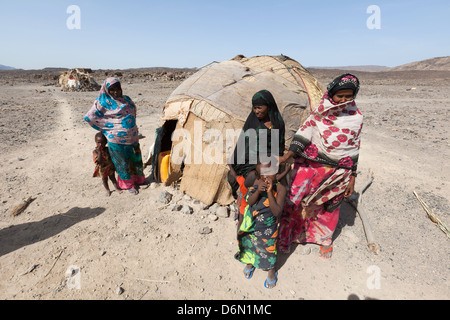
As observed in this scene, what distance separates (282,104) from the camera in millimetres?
3766

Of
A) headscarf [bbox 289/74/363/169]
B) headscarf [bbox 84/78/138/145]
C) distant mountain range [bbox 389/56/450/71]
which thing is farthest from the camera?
distant mountain range [bbox 389/56/450/71]

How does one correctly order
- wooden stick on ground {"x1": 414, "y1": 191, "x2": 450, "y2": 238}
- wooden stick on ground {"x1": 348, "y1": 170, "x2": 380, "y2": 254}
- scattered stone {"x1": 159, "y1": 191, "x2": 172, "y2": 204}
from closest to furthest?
wooden stick on ground {"x1": 348, "y1": 170, "x2": 380, "y2": 254}
wooden stick on ground {"x1": 414, "y1": 191, "x2": 450, "y2": 238}
scattered stone {"x1": 159, "y1": 191, "x2": 172, "y2": 204}

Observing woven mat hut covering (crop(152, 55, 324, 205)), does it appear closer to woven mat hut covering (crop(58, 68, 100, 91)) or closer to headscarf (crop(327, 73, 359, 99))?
headscarf (crop(327, 73, 359, 99))

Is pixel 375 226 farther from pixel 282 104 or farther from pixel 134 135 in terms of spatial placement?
pixel 134 135

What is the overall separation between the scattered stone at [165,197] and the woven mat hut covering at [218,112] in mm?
247

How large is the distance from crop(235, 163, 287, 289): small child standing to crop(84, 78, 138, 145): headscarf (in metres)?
2.48

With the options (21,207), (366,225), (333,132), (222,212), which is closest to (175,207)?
(222,212)

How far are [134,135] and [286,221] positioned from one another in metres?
2.84

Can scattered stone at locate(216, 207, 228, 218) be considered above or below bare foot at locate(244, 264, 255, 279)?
above

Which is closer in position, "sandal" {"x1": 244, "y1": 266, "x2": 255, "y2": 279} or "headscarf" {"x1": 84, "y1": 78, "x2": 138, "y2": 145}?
"sandal" {"x1": 244, "y1": 266, "x2": 255, "y2": 279}

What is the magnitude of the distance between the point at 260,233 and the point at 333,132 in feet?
4.28

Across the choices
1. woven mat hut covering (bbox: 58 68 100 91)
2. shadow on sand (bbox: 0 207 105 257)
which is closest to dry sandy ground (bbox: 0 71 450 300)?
shadow on sand (bbox: 0 207 105 257)

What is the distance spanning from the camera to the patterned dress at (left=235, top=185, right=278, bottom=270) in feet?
7.91
